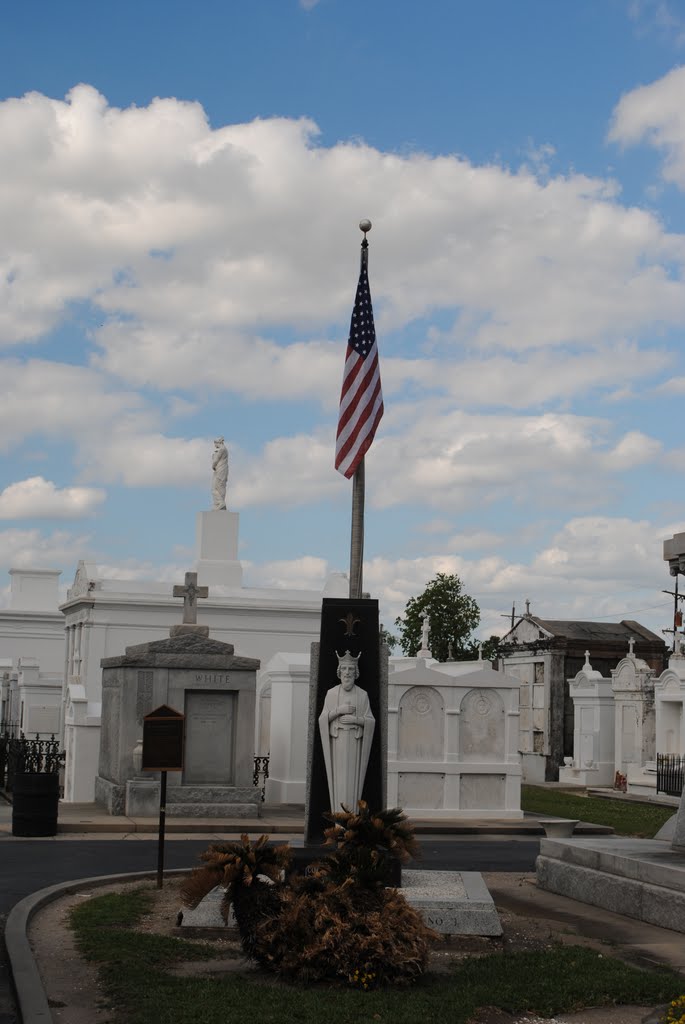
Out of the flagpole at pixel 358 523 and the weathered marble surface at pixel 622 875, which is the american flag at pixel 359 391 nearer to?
the flagpole at pixel 358 523

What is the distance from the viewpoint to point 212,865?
8266 mm

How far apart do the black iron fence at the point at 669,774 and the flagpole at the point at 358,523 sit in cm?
1817

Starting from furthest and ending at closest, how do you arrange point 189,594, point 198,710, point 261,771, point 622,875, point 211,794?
point 261,771, point 189,594, point 198,710, point 211,794, point 622,875

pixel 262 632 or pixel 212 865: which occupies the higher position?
pixel 262 632

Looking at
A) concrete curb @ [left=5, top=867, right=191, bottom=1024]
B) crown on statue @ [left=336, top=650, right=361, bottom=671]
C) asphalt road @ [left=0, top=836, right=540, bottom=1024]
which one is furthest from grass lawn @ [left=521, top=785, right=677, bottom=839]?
concrete curb @ [left=5, top=867, right=191, bottom=1024]

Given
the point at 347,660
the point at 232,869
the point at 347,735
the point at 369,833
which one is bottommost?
the point at 232,869

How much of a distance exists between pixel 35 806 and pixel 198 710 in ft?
11.9

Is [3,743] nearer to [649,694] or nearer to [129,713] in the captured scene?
[129,713]

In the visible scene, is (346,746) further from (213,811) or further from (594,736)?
(594,736)

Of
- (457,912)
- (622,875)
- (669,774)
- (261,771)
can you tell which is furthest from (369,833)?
(669,774)

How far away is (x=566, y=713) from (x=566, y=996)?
108 feet

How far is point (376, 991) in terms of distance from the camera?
7.81 m

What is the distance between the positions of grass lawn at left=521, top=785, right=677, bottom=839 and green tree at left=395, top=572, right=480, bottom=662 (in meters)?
23.5

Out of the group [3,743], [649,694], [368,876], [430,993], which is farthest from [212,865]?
[649,694]
